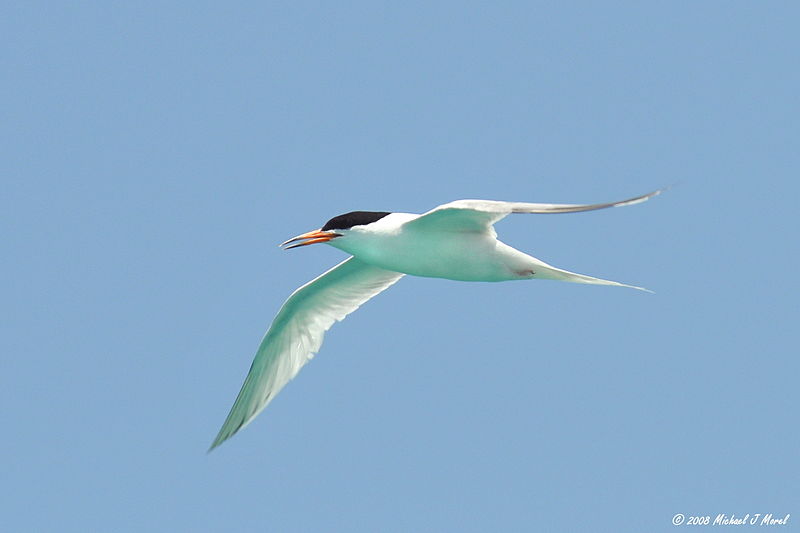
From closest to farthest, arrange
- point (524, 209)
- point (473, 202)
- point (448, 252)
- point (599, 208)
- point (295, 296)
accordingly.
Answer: point (599, 208), point (524, 209), point (473, 202), point (448, 252), point (295, 296)

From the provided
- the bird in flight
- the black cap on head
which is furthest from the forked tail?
the black cap on head

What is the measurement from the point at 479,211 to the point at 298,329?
411 centimetres

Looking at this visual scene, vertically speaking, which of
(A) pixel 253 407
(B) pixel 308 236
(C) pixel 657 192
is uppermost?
(B) pixel 308 236

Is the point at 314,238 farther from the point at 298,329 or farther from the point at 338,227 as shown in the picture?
the point at 298,329

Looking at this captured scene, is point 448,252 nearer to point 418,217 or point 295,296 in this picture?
point 418,217

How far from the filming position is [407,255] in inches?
443

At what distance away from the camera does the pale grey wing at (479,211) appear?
28.8 feet

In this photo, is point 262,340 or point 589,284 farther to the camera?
point 262,340

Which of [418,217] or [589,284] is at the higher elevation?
[418,217]

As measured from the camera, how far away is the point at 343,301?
13.6 m

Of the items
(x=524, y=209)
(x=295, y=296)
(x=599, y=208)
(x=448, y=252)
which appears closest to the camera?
(x=599, y=208)

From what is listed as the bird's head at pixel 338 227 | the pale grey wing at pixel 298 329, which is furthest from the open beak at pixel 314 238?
the pale grey wing at pixel 298 329

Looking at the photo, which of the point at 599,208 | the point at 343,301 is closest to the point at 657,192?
the point at 599,208

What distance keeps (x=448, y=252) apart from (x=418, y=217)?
0.61 metres
